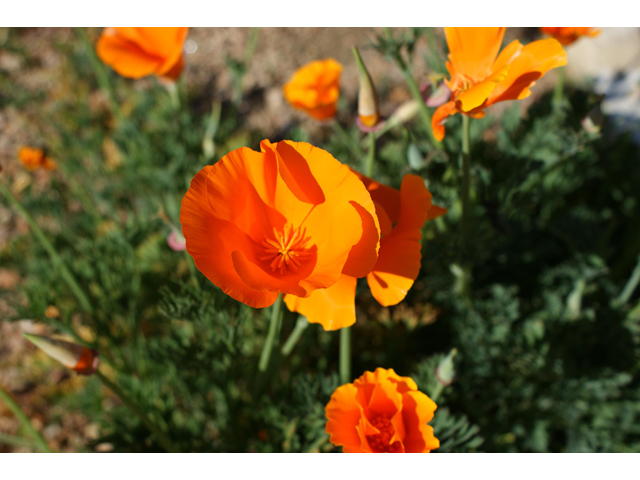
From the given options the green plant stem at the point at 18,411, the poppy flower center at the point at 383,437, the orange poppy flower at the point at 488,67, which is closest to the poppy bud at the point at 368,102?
the orange poppy flower at the point at 488,67

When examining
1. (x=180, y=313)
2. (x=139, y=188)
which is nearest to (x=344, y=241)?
(x=180, y=313)

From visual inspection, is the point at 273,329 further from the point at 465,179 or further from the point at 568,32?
the point at 568,32

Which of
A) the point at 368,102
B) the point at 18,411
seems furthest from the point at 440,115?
the point at 18,411

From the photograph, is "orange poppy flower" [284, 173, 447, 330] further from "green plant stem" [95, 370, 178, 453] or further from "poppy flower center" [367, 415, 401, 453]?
"green plant stem" [95, 370, 178, 453]

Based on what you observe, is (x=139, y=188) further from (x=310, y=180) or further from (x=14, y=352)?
(x=310, y=180)

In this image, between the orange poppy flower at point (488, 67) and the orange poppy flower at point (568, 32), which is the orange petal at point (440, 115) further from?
the orange poppy flower at point (568, 32)

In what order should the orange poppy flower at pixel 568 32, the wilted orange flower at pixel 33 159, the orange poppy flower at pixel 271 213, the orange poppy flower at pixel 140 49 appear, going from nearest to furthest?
1. the orange poppy flower at pixel 271 213
2. the orange poppy flower at pixel 568 32
3. the orange poppy flower at pixel 140 49
4. the wilted orange flower at pixel 33 159
